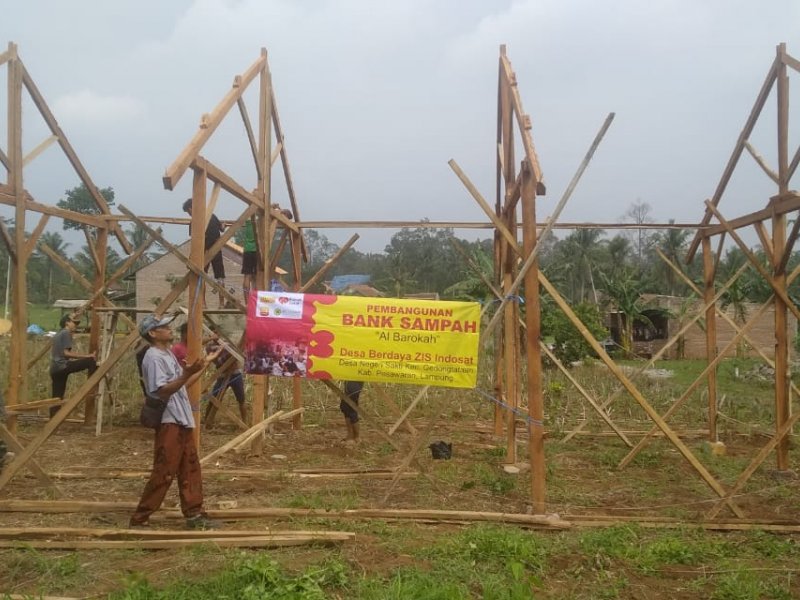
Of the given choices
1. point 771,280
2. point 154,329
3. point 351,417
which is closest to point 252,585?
point 154,329

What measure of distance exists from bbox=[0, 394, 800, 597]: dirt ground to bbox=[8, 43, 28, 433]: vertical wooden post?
1498 mm

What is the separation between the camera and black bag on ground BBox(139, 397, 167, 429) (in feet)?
17.0

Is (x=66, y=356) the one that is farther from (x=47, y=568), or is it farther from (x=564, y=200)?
(x=564, y=200)

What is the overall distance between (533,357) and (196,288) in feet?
10.6

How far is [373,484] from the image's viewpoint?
687 centimetres

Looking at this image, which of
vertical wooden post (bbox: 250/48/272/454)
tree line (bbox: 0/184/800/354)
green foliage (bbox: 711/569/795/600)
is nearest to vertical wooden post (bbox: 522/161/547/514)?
green foliage (bbox: 711/569/795/600)

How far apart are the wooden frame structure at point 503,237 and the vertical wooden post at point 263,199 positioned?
14 millimetres

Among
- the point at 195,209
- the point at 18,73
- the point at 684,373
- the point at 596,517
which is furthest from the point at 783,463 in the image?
the point at 684,373

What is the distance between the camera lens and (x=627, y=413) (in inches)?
478

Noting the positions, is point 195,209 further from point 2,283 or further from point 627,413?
point 2,283

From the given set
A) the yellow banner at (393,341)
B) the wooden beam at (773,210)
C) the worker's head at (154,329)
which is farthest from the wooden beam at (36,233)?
the wooden beam at (773,210)

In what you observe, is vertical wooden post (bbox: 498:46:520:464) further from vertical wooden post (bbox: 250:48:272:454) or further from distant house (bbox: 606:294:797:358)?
distant house (bbox: 606:294:797:358)

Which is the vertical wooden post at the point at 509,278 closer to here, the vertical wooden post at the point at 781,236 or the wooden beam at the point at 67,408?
the vertical wooden post at the point at 781,236

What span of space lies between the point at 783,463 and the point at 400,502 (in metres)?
4.74
